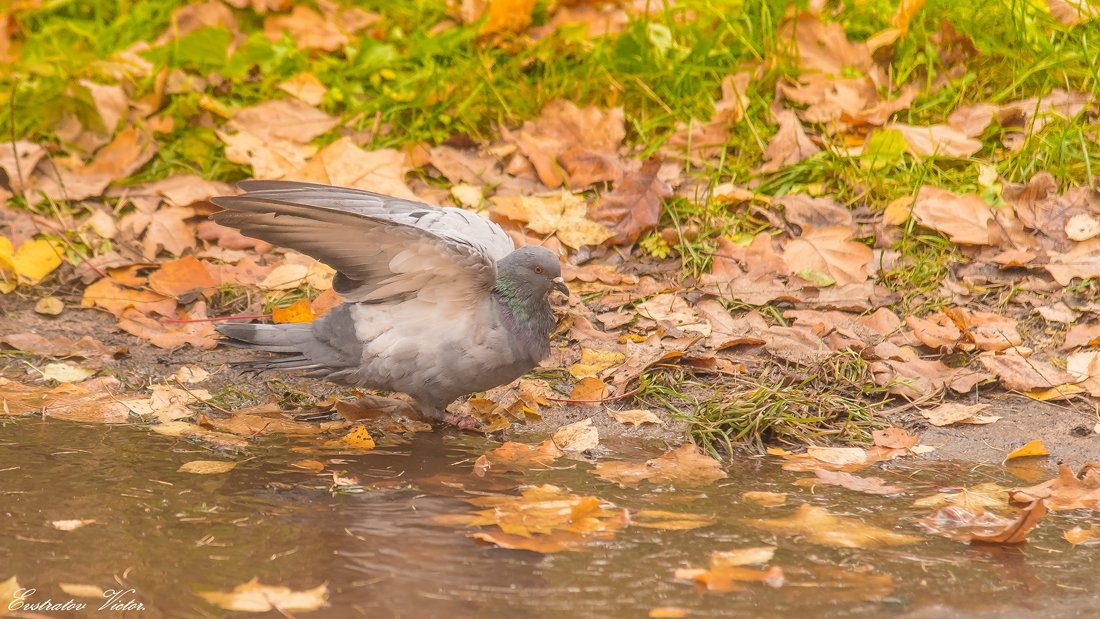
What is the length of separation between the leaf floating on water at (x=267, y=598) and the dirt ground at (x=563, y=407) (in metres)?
1.46

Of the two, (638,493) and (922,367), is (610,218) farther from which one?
(638,493)

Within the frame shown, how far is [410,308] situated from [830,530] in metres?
1.64

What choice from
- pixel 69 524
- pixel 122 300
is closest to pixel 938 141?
pixel 122 300

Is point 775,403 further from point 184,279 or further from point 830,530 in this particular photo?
point 184,279

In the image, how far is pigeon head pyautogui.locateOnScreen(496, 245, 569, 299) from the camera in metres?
4.12

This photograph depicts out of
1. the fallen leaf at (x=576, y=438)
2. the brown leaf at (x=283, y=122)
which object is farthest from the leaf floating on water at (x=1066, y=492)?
the brown leaf at (x=283, y=122)

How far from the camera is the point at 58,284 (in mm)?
5074

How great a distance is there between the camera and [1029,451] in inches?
151

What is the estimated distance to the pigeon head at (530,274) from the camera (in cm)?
412

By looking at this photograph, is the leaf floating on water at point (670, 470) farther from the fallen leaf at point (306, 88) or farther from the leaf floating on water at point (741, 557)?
the fallen leaf at point (306, 88)

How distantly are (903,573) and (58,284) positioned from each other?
3758 mm

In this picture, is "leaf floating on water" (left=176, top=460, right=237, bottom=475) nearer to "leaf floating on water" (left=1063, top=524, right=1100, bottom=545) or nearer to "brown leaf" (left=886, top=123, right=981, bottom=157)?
"leaf floating on water" (left=1063, top=524, right=1100, bottom=545)

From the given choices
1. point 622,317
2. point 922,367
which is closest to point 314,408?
point 622,317

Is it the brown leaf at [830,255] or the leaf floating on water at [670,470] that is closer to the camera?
the leaf floating on water at [670,470]
